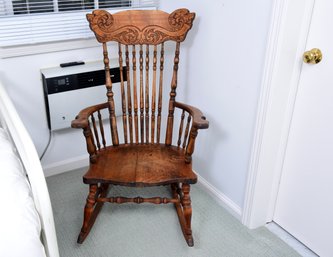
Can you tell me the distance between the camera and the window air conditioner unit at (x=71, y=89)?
202 cm

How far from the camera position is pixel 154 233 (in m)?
1.86

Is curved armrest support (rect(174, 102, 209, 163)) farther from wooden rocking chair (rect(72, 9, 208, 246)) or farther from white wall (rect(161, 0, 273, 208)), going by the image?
white wall (rect(161, 0, 273, 208))

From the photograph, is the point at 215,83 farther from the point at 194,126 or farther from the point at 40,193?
the point at 40,193

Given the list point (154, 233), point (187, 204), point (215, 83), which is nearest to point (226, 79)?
point (215, 83)

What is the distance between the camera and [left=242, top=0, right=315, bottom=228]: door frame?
4.95 feet

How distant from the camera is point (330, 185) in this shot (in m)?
1.59

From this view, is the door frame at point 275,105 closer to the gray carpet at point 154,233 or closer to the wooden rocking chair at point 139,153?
the gray carpet at point 154,233

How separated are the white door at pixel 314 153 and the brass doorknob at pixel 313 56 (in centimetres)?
2

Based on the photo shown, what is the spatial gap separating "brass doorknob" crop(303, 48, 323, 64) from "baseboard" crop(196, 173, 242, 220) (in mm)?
893

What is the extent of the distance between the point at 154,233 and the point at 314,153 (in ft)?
2.97

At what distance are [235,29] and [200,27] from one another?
Result: 0.29 metres

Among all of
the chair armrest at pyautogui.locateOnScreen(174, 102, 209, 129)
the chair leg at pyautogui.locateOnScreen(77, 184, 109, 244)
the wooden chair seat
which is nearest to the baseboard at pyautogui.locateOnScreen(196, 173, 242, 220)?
the wooden chair seat

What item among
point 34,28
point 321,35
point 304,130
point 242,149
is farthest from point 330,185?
point 34,28

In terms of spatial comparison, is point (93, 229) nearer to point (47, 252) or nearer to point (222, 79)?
point (47, 252)
